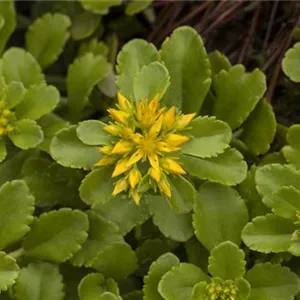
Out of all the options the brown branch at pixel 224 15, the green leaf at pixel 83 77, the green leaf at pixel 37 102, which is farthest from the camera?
the brown branch at pixel 224 15

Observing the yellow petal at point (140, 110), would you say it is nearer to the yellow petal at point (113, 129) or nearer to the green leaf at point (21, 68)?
the yellow petal at point (113, 129)

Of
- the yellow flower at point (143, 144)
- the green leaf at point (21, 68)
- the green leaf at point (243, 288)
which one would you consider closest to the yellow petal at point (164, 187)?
the yellow flower at point (143, 144)

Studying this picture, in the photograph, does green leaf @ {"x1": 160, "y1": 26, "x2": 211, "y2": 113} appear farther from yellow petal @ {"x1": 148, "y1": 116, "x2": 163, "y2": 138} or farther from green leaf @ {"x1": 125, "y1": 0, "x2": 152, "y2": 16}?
green leaf @ {"x1": 125, "y1": 0, "x2": 152, "y2": 16}

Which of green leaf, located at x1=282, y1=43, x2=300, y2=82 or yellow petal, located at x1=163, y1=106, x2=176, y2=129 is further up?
green leaf, located at x1=282, y1=43, x2=300, y2=82

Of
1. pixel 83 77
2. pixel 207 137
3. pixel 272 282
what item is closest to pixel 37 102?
pixel 83 77

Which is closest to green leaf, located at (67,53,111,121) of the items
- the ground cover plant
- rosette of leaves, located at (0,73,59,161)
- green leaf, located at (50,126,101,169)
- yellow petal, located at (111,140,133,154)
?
the ground cover plant

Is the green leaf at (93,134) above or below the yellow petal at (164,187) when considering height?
above

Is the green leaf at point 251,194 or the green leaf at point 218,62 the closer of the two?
the green leaf at point 251,194
